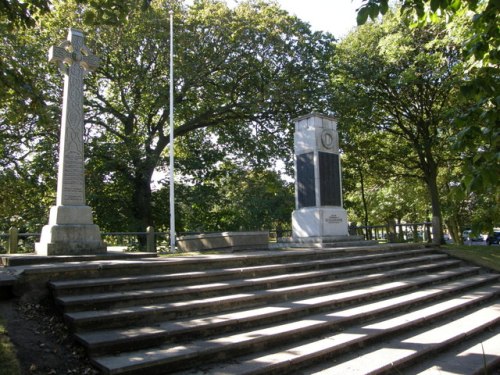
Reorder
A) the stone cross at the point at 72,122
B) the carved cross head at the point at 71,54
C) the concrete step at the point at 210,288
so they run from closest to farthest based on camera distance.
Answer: the concrete step at the point at 210,288 → the stone cross at the point at 72,122 → the carved cross head at the point at 71,54

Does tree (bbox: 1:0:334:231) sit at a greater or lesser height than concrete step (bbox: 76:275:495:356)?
greater

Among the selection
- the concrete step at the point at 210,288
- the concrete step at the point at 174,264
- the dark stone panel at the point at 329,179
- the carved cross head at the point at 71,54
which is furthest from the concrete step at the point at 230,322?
the carved cross head at the point at 71,54

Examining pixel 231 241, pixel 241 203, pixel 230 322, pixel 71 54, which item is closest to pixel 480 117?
pixel 230 322

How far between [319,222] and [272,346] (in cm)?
822

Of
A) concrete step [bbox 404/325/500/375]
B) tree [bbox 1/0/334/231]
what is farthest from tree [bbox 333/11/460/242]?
concrete step [bbox 404/325/500/375]

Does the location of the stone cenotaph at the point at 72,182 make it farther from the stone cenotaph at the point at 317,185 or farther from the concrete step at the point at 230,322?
the stone cenotaph at the point at 317,185

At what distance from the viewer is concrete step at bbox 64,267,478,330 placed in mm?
5039

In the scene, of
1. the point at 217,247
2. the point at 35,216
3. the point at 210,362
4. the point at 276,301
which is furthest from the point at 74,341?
the point at 35,216

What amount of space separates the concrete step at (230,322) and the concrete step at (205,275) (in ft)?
3.64

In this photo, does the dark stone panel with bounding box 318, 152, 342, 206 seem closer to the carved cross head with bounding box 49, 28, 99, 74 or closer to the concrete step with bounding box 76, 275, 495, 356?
the concrete step with bounding box 76, 275, 495, 356

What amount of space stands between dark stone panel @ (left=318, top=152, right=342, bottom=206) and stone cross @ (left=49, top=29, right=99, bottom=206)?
7.55m

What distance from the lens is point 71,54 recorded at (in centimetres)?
965

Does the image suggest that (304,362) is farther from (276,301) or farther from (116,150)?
(116,150)

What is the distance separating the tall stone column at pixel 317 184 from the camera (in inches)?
525
